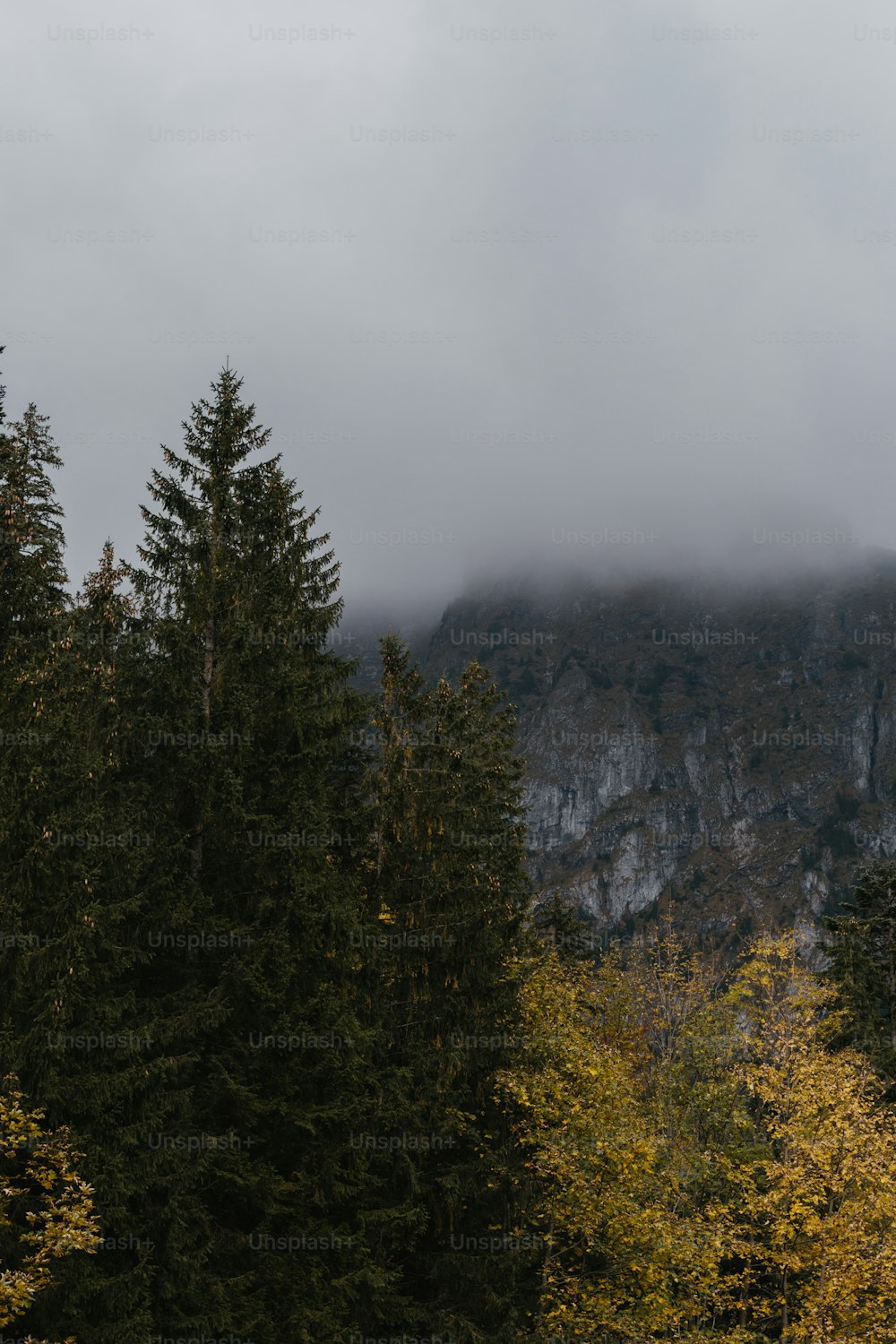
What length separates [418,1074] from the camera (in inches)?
790

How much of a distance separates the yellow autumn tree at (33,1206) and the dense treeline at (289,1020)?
0.62ft

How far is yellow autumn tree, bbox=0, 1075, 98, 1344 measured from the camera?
36.2ft

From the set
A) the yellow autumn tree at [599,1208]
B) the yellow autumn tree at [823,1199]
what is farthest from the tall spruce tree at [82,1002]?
the yellow autumn tree at [823,1199]

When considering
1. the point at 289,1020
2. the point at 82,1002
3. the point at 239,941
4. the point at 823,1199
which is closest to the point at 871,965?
the point at 823,1199

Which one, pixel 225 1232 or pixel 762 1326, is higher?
pixel 225 1232

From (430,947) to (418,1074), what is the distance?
2.89m

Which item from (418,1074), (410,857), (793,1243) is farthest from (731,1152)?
(410,857)

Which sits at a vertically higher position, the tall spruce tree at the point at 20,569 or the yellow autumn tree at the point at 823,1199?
the tall spruce tree at the point at 20,569

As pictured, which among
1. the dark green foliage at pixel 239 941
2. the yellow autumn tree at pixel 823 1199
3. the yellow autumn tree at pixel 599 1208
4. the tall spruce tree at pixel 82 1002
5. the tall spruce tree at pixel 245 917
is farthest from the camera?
the yellow autumn tree at pixel 823 1199

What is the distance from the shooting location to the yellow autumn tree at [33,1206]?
36.2 feet

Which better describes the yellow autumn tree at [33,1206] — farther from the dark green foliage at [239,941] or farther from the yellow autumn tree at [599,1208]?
the yellow autumn tree at [599,1208]

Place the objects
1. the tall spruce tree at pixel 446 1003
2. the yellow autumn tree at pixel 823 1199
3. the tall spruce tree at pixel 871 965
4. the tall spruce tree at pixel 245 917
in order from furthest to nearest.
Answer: the tall spruce tree at pixel 871 965
the yellow autumn tree at pixel 823 1199
the tall spruce tree at pixel 446 1003
the tall spruce tree at pixel 245 917

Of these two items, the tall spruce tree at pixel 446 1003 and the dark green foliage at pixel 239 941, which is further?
the tall spruce tree at pixel 446 1003

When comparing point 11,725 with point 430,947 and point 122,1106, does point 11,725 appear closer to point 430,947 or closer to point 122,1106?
point 122,1106
